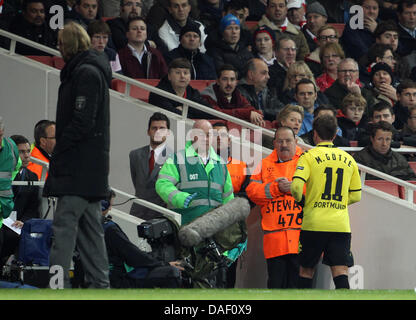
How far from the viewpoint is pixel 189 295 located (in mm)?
7793

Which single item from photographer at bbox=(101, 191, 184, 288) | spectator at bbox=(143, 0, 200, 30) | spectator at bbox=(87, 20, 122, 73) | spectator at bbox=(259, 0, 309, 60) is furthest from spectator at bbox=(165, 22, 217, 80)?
photographer at bbox=(101, 191, 184, 288)

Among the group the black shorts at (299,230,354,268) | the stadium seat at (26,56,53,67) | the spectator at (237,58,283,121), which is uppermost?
the stadium seat at (26,56,53,67)

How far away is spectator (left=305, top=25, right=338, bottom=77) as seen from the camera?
15930mm

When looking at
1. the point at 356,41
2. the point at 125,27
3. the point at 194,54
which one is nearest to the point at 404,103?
the point at 356,41

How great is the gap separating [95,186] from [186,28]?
670 centimetres

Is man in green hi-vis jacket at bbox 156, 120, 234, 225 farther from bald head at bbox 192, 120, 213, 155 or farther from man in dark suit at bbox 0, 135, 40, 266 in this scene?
man in dark suit at bbox 0, 135, 40, 266

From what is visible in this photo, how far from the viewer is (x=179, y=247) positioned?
10.1 meters

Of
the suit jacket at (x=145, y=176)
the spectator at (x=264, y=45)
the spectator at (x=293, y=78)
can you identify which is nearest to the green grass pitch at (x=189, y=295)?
the suit jacket at (x=145, y=176)

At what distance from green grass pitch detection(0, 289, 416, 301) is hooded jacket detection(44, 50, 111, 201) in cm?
84

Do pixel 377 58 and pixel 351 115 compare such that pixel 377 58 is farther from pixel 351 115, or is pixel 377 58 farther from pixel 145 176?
pixel 145 176

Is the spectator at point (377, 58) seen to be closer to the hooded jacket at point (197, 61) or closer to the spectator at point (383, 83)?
the spectator at point (383, 83)

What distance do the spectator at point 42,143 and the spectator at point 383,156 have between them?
12.0 ft

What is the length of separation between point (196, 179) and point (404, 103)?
511 centimetres
